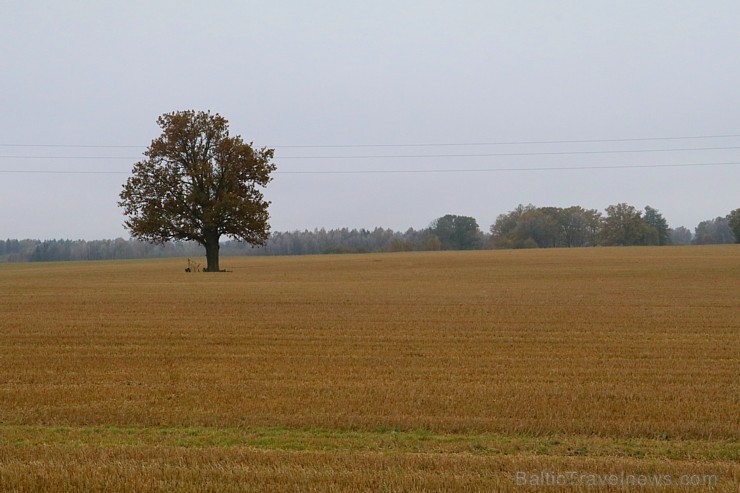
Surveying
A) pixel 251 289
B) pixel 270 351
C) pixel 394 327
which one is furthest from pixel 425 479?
pixel 251 289

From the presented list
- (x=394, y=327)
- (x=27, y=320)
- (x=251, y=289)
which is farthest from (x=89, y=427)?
(x=251, y=289)

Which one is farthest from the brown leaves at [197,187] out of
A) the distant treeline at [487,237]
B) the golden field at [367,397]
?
the distant treeline at [487,237]

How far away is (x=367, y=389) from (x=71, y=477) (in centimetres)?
536

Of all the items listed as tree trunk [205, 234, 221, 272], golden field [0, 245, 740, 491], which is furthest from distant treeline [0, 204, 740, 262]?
golden field [0, 245, 740, 491]

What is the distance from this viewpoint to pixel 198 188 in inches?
2003

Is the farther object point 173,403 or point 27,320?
point 27,320

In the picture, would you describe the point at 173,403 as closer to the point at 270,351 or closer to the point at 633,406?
the point at 270,351

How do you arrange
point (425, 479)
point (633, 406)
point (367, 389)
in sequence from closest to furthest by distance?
point (425, 479) → point (633, 406) → point (367, 389)

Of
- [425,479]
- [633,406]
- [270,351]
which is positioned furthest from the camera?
[270,351]

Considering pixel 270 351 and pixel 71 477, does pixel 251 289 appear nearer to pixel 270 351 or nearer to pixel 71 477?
pixel 270 351

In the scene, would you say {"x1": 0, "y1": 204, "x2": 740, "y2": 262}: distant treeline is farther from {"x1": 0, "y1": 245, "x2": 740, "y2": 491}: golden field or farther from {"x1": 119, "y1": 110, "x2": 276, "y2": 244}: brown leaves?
{"x1": 0, "y1": 245, "x2": 740, "y2": 491}: golden field

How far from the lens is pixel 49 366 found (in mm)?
13406

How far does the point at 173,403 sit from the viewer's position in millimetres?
10227

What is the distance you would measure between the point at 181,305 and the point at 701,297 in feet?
66.5
